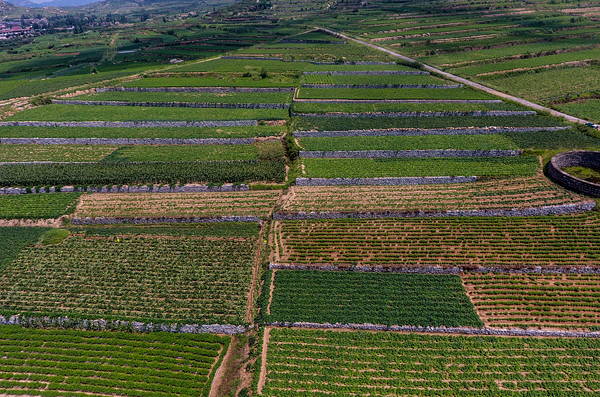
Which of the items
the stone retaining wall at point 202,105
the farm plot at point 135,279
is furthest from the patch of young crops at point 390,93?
the farm plot at point 135,279

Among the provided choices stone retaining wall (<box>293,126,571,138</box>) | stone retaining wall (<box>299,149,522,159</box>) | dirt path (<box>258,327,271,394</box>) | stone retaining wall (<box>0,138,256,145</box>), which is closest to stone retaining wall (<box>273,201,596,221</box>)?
stone retaining wall (<box>299,149,522,159</box>)

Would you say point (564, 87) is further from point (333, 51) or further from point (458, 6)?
point (458, 6)

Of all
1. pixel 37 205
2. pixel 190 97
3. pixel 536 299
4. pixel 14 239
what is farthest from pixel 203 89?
pixel 536 299

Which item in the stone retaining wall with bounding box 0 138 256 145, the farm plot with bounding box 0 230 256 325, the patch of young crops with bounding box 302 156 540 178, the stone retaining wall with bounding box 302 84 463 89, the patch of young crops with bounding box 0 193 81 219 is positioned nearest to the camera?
the farm plot with bounding box 0 230 256 325

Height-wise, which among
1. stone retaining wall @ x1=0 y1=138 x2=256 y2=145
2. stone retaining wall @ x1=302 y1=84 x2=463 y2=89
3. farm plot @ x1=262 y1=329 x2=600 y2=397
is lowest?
farm plot @ x1=262 y1=329 x2=600 y2=397

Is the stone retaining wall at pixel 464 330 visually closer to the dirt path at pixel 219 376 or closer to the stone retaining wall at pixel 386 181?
the dirt path at pixel 219 376

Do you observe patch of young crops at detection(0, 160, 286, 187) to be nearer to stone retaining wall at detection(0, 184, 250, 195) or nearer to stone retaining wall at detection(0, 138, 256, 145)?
stone retaining wall at detection(0, 184, 250, 195)

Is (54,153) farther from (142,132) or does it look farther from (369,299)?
(369,299)
